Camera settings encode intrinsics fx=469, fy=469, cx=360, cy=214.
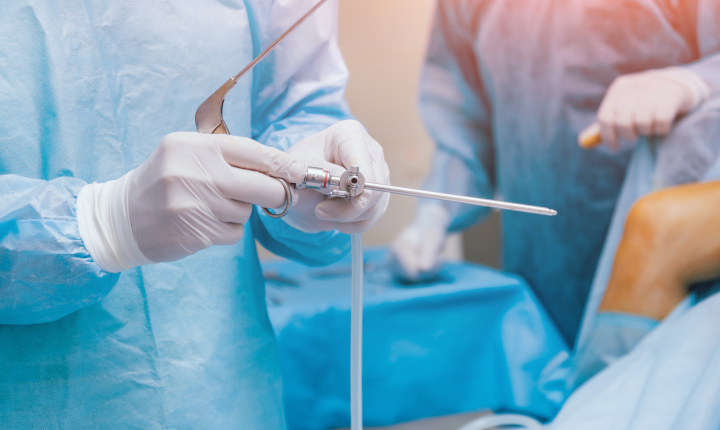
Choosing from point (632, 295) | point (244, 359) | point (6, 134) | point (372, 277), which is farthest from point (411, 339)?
point (6, 134)

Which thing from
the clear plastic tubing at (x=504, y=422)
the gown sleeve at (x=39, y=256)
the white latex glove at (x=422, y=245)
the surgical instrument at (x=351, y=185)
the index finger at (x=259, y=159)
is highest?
the index finger at (x=259, y=159)

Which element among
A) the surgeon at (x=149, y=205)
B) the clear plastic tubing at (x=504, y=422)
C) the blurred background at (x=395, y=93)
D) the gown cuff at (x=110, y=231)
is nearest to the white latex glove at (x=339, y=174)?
the surgeon at (x=149, y=205)

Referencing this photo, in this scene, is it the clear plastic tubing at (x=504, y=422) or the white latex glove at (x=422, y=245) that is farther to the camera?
the white latex glove at (x=422, y=245)

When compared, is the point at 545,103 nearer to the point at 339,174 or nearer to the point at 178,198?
the point at 339,174

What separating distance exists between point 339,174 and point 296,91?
21cm

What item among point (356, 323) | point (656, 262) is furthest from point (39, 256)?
point (656, 262)

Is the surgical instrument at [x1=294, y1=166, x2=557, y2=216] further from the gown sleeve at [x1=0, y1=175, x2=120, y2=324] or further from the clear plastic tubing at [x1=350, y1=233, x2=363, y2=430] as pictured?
the gown sleeve at [x1=0, y1=175, x2=120, y2=324]

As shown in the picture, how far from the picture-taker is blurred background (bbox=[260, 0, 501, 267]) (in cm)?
150

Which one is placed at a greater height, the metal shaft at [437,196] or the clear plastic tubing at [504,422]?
the metal shaft at [437,196]

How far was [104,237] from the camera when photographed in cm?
50

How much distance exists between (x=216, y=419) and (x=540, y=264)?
4.03ft

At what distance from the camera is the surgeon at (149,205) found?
485 mm

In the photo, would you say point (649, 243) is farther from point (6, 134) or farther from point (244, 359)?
point (6, 134)

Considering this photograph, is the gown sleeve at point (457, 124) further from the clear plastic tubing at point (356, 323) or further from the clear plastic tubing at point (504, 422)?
the clear plastic tubing at point (356, 323)
